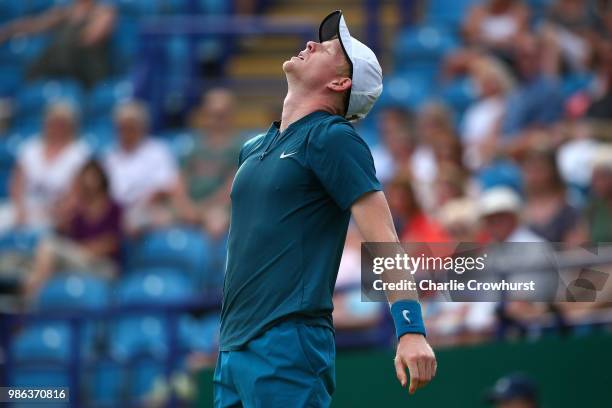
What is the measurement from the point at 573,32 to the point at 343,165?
7.32 metres

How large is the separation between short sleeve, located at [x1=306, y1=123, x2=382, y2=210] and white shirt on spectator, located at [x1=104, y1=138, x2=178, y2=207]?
21.3ft

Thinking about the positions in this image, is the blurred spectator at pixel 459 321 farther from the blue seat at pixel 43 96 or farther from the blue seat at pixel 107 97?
the blue seat at pixel 43 96

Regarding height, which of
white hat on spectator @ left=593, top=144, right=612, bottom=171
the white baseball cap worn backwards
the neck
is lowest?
white hat on spectator @ left=593, top=144, right=612, bottom=171

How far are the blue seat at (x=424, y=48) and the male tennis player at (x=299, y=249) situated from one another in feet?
24.7

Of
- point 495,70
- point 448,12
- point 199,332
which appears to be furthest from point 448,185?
point 448,12

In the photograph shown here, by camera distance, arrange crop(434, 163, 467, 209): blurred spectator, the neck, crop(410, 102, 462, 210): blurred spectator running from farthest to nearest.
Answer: crop(410, 102, 462, 210): blurred spectator
crop(434, 163, 467, 209): blurred spectator
the neck

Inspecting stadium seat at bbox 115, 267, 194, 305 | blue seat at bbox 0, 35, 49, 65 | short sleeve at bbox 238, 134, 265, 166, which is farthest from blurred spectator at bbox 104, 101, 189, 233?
short sleeve at bbox 238, 134, 265, 166

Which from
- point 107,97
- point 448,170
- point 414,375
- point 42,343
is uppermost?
point 107,97

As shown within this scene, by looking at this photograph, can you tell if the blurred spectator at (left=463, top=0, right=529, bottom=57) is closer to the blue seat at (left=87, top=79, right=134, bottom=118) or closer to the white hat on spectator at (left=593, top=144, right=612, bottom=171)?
the white hat on spectator at (left=593, top=144, right=612, bottom=171)

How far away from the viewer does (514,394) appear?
6.79 meters

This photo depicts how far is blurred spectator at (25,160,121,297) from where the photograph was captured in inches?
391

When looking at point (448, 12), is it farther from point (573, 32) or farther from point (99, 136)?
point (99, 136)

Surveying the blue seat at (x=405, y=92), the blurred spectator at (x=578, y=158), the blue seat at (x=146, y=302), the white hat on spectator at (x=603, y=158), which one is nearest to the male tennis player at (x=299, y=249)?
the white hat on spectator at (x=603, y=158)

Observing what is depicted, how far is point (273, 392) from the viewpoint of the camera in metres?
4.24
